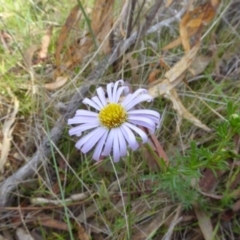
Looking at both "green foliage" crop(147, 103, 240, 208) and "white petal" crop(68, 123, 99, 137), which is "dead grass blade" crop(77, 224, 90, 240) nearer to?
"green foliage" crop(147, 103, 240, 208)

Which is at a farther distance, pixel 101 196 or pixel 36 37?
pixel 36 37

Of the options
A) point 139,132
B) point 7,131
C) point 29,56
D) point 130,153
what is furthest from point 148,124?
point 29,56

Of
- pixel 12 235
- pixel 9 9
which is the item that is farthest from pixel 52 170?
pixel 9 9

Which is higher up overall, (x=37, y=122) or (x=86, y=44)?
(x=86, y=44)

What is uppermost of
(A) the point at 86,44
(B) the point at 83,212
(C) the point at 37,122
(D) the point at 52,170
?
(A) the point at 86,44


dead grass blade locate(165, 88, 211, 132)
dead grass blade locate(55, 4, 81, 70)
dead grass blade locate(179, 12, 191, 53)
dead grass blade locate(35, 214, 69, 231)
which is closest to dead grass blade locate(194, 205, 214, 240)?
dead grass blade locate(165, 88, 211, 132)

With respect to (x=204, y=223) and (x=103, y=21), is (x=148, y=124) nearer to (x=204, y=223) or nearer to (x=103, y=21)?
(x=204, y=223)

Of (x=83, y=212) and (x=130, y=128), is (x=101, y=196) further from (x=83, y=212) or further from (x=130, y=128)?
(x=130, y=128)
